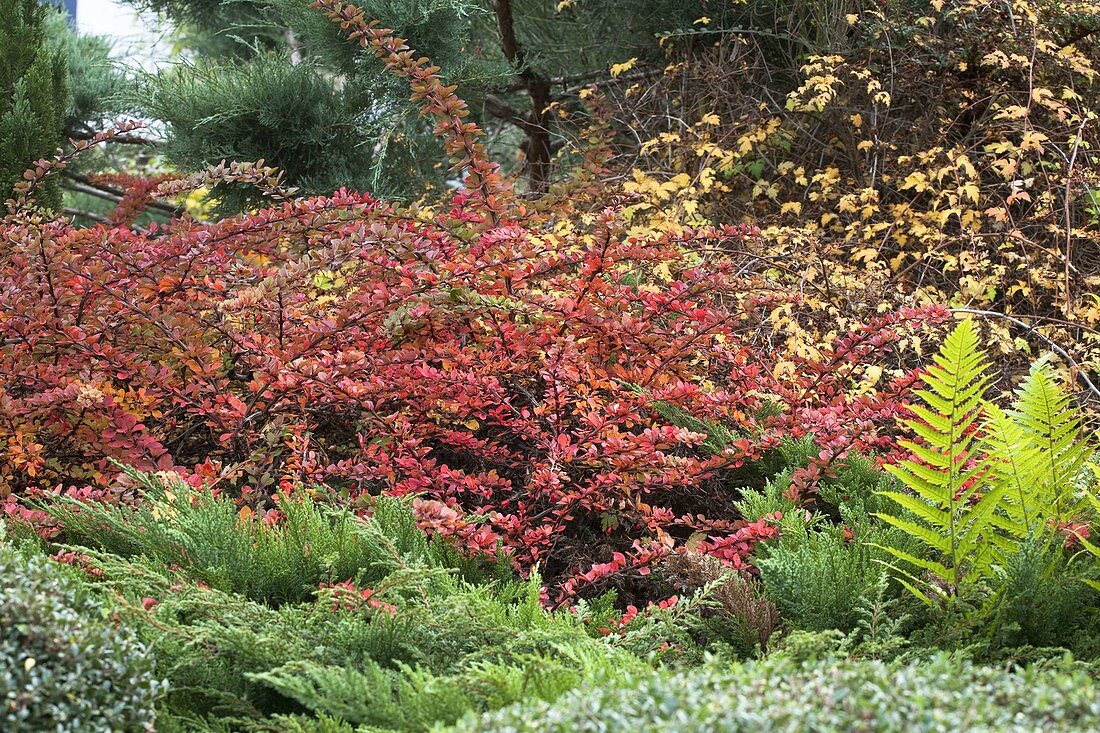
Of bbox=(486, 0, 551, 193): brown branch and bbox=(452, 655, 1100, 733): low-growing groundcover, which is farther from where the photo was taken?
bbox=(486, 0, 551, 193): brown branch

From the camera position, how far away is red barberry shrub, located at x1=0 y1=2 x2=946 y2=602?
2.40 meters

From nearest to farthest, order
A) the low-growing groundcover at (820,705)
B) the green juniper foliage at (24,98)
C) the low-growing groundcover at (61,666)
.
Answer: the low-growing groundcover at (820,705) → the low-growing groundcover at (61,666) → the green juniper foliage at (24,98)

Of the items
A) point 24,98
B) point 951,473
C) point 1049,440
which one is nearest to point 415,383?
point 951,473

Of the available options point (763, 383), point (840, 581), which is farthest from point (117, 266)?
point (840, 581)

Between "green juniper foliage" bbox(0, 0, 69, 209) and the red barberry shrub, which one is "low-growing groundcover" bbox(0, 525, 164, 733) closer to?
the red barberry shrub

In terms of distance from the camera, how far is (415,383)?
253 cm

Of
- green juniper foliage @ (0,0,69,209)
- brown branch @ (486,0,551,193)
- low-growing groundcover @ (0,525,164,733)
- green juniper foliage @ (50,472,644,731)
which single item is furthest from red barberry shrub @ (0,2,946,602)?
brown branch @ (486,0,551,193)

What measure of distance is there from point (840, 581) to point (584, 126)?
15.7ft

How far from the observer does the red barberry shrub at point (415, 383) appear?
240 centimetres

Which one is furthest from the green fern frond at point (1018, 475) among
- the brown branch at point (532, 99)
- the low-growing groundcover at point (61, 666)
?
the brown branch at point (532, 99)

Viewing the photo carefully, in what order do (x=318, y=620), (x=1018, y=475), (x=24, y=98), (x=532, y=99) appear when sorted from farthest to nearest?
(x=532, y=99) → (x=24, y=98) → (x=1018, y=475) → (x=318, y=620)

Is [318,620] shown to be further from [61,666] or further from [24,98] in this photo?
[24,98]

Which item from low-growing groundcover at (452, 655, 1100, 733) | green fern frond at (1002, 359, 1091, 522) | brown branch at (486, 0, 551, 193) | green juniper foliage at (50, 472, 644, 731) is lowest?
green juniper foliage at (50, 472, 644, 731)

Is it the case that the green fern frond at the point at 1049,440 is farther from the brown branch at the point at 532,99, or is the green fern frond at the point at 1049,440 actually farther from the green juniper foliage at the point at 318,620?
the brown branch at the point at 532,99
